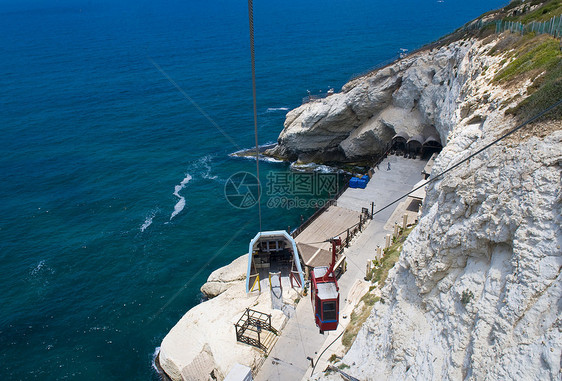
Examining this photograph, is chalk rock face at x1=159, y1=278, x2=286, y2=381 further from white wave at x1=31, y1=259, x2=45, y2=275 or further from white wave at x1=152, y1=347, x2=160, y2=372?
white wave at x1=31, y1=259, x2=45, y2=275

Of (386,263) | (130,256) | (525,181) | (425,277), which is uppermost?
(525,181)

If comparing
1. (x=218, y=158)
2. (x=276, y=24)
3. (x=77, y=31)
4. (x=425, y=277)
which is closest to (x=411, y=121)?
(x=218, y=158)

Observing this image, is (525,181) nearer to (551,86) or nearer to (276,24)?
(551,86)

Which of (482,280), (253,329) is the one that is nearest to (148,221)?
(253,329)

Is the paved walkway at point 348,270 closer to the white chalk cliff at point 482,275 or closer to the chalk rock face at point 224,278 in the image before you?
the white chalk cliff at point 482,275

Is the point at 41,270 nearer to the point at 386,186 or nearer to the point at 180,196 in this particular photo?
the point at 180,196

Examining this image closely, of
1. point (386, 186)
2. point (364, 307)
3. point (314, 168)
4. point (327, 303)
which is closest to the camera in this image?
point (327, 303)

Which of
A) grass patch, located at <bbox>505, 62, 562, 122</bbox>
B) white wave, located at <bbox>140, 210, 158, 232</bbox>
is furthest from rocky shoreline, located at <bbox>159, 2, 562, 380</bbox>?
white wave, located at <bbox>140, 210, 158, 232</bbox>
